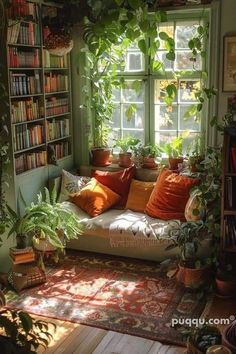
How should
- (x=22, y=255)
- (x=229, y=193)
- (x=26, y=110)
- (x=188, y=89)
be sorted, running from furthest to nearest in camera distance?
(x=188, y=89) → (x=26, y=110) → (x=22, y=255) → (x=229, y=193)

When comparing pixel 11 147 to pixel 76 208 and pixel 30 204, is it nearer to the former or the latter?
pixel 30 204

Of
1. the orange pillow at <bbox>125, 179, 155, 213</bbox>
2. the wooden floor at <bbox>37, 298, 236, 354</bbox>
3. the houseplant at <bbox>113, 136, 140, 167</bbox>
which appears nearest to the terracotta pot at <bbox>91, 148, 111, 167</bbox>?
the houseplant at <bbox>113, 136, 140, 167</bbox>

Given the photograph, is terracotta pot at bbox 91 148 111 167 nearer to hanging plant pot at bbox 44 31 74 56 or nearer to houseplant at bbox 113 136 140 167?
houseplant at bbox 113 136 140 167

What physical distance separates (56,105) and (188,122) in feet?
4.52

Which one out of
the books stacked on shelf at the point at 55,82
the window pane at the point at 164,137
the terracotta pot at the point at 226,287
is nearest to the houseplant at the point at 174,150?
the window pane at the point at 164,137

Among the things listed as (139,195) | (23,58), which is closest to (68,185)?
(139,195)

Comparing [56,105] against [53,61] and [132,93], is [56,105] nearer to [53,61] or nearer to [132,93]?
[53,61]

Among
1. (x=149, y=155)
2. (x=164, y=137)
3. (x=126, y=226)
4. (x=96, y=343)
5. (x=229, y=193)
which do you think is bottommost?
(x=96, y=343)

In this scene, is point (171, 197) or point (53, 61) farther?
point (53, 61)

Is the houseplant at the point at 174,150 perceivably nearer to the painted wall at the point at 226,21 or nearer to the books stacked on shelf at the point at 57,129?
the painted wall at the point at 226,21

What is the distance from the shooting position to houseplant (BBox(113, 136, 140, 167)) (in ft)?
15.5

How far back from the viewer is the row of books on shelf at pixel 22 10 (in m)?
3.68

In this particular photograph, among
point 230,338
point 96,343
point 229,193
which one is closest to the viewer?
point 230,338

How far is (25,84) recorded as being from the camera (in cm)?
411
